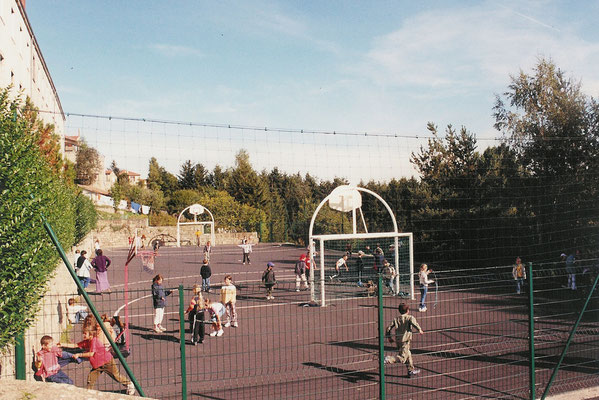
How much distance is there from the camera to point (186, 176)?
4372cm

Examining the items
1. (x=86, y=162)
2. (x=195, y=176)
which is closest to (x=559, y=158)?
(x=195, y=176)

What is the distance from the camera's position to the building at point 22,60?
21516 mm

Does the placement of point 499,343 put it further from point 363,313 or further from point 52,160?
point 52,160

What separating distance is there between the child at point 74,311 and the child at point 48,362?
6.18 metres

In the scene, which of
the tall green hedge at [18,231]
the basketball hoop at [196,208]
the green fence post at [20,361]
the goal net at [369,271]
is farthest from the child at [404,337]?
the basketball hoop at [196,208]

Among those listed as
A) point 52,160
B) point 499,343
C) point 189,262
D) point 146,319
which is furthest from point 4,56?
point 499,343

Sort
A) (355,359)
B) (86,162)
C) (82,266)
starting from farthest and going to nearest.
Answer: (86,162)
(82,266)
(355,359)

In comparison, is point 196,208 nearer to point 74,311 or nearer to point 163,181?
point 163,181

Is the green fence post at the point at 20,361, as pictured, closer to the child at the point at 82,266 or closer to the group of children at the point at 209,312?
the group of children at the point at 209,312

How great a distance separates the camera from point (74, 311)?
1346 centimetres

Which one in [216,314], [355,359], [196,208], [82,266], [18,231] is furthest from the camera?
[196,208]

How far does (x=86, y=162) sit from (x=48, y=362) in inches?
2156

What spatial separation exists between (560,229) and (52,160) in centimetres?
1915

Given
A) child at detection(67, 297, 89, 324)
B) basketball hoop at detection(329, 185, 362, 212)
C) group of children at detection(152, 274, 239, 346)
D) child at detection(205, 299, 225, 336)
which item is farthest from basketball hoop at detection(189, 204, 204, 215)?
child at detection(205, 299, 225, 336)
